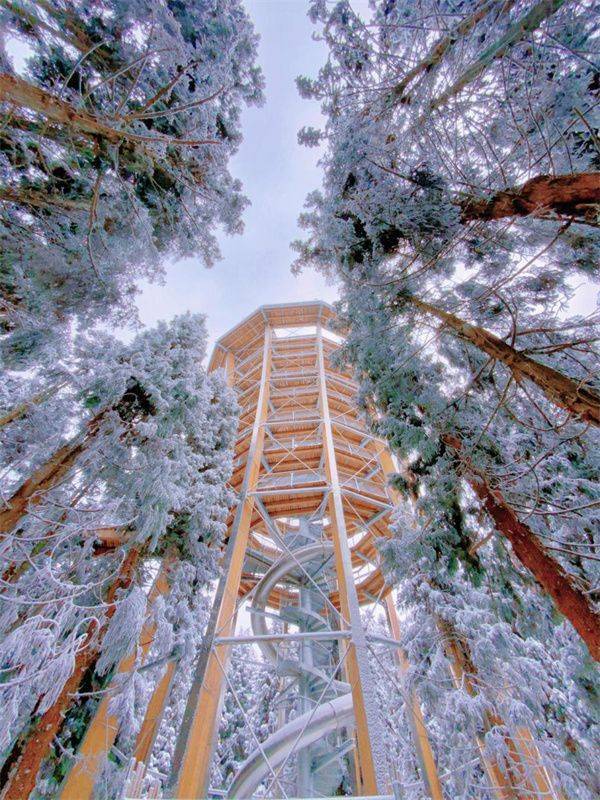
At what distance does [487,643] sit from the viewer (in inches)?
138

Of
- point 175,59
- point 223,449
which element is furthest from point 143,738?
point 175,59

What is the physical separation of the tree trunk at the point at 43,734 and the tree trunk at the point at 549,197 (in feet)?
15.7

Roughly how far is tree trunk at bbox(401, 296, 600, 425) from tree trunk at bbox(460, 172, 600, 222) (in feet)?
3.26

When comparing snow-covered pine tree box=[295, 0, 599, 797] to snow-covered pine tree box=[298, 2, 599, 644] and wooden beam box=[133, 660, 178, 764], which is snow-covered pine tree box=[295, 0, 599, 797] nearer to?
snow-covered pine tree box=[298, 2, 599, 644]

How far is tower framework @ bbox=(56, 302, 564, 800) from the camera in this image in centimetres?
394

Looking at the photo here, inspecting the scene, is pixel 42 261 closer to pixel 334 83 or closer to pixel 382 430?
pixel 334 83

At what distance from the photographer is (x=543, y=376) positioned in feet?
8.48

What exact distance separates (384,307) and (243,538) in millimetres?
4811

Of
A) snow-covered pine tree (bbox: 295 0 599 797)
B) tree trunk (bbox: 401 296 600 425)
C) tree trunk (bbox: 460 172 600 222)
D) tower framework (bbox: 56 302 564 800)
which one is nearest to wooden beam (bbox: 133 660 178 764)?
tower framework (bbox: 56 302 564 800)

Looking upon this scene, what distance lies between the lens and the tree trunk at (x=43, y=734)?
275 centimetres

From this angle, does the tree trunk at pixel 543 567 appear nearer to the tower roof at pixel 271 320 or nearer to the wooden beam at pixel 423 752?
the wooden beam at pixel 423 752

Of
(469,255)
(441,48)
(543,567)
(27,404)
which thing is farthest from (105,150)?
Result: (543,567)

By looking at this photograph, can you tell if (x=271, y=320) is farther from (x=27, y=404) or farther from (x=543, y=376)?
(x=543, y=376)

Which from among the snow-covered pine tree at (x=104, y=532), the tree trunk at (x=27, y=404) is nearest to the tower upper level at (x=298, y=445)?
the snow-covered pine tree at (x=104, y=532)
